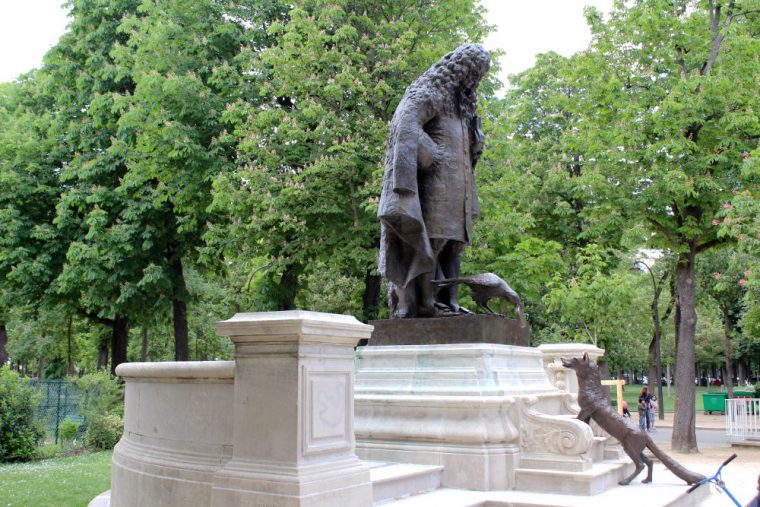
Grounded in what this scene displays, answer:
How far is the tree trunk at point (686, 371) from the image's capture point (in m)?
18.6

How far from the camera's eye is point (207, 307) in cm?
3584

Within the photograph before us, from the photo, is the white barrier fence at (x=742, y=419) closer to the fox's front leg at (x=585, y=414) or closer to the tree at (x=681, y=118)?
the tree at (x=681, y=118)

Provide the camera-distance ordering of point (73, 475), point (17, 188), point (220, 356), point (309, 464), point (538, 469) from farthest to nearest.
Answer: point (220, 356)
point (17, 188)
point (73, 475)
point (538, 469)
point (309, 464)

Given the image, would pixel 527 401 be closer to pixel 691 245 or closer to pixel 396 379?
pixel 396 379

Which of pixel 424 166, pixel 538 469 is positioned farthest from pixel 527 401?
pixel 424 166

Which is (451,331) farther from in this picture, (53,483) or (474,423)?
(53,483)

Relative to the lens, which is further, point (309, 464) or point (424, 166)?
point (424, 166)

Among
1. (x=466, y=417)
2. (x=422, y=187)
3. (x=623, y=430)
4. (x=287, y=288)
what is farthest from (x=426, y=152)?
(x=287, y=288)

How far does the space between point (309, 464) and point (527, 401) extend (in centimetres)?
311

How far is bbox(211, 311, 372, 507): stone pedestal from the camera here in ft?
14.9

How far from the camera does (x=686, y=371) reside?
744 inches

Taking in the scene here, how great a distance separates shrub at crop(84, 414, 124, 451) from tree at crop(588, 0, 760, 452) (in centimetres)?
1477

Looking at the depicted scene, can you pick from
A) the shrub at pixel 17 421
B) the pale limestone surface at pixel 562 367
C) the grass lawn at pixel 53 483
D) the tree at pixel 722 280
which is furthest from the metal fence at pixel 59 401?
the tree at pixel 722 280

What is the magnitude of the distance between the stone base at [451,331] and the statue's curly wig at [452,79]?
2.43 metres
